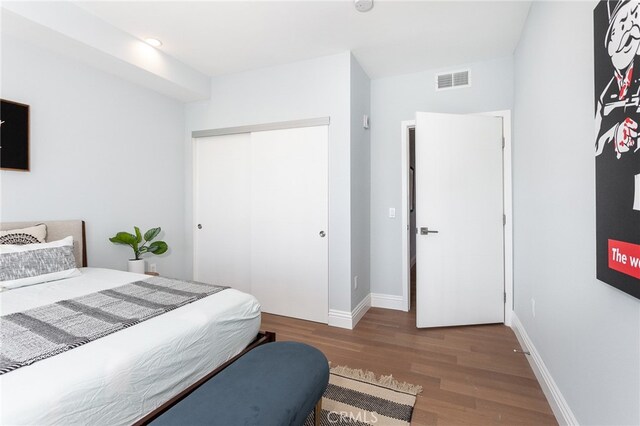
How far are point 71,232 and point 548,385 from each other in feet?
12.3

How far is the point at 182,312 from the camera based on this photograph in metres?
1.59

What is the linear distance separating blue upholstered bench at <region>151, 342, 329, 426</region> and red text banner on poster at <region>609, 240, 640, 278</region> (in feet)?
4.03

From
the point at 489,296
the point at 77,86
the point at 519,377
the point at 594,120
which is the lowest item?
the point at 519,377

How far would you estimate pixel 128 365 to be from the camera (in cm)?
115

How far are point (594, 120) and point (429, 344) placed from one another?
6.76 feet

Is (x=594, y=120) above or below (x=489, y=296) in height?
above

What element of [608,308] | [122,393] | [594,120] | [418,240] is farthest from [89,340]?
[418,240]

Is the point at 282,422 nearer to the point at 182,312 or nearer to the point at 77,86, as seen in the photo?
Answer: the point at 182,312

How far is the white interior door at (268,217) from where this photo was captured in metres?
3.12

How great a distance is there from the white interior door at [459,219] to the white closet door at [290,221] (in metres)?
0.98

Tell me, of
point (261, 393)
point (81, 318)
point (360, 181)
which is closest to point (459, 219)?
point (360, 181)

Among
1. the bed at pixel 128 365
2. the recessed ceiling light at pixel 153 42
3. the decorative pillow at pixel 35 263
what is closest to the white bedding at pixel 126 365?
the bed at pixel 128 365

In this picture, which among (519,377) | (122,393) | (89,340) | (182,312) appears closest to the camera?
(122,393)

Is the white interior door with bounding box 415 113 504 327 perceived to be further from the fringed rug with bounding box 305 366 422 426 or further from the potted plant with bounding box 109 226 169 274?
the potted plant with bounding box 109 226 169 274
